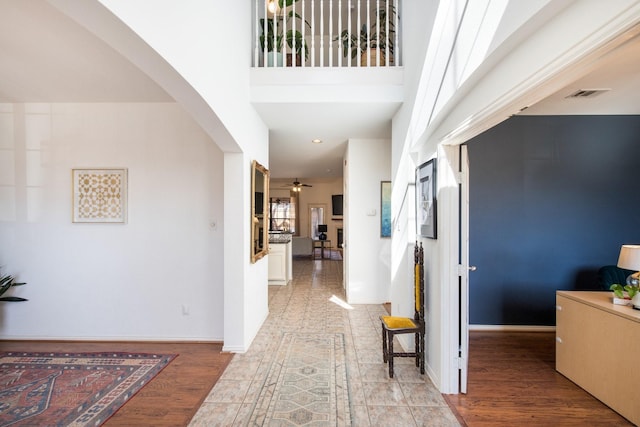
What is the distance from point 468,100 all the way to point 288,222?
11093mm

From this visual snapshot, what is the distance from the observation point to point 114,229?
347 centimetres

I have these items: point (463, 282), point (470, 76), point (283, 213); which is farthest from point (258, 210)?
point (283, 213)

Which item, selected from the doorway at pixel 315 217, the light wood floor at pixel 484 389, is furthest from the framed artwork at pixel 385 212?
the doorway at pixel 315 217

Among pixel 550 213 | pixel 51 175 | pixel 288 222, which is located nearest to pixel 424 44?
pixel 550 213

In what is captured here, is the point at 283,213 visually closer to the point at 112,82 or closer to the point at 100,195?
the point at 100,195

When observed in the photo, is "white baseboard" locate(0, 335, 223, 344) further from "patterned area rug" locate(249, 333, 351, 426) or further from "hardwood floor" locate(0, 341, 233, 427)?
"patterned area rug" locate(249, 333, 351, 426)

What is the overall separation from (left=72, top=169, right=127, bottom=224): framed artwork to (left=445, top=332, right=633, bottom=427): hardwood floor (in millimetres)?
3804

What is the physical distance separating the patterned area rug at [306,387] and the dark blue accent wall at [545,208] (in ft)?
6.68

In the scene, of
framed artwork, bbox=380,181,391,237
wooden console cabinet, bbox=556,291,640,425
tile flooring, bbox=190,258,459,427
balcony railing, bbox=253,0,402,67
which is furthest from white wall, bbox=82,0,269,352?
wooden console cabinet, bbox=556,291,640,425

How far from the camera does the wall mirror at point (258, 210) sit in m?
3.48

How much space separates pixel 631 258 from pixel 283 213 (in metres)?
11.2

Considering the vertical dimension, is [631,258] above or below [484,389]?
above

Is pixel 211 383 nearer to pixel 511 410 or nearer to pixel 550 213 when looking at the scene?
pixel 511 410

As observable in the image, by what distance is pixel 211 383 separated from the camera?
8.58 ft
